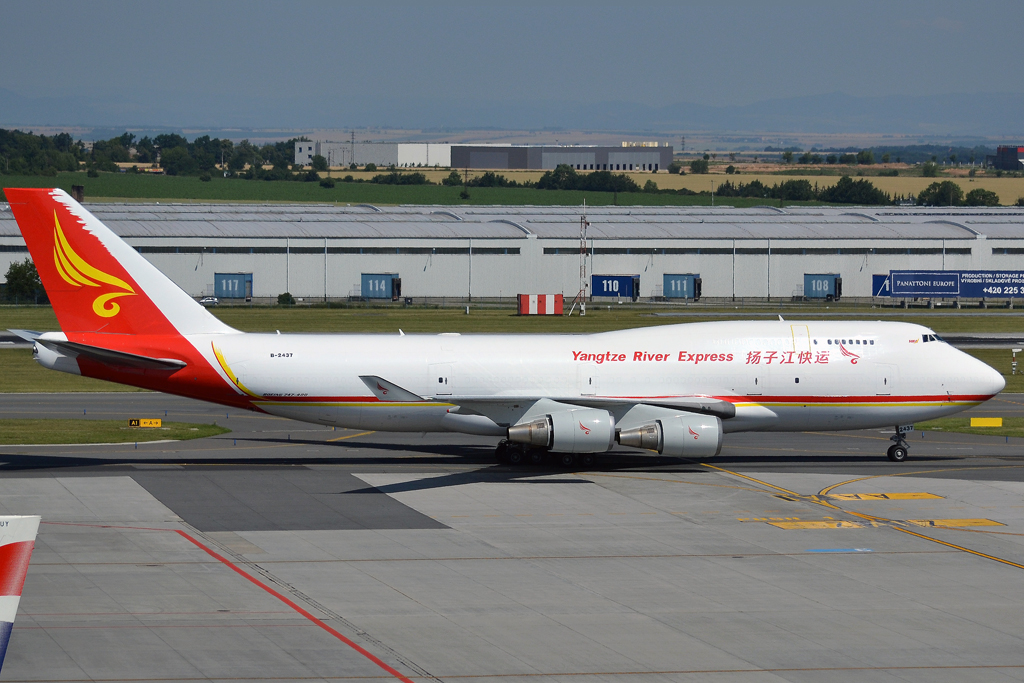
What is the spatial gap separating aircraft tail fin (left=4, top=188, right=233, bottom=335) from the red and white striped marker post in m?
74.1

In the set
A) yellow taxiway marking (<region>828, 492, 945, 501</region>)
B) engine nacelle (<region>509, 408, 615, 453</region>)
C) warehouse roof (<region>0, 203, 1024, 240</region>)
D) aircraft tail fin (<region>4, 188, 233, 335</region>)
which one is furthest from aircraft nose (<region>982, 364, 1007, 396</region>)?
warehouse roof (<region>0, 203, 1024, 240</region>)

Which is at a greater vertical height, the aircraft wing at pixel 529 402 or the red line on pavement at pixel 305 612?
the aircraft wing at pixel 529 402

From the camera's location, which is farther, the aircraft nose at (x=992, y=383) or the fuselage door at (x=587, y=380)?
the aircraft nose at (x=992, y=383)

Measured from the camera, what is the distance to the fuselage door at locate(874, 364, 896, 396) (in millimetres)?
43906

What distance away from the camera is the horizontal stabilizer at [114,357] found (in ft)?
132

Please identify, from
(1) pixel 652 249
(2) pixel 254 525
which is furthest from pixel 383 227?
(2) pixel 254 525

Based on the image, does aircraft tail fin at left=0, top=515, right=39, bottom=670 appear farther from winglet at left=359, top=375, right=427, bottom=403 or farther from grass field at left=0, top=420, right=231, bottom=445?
grass field at left=0, top=420, right=231, bottom=445

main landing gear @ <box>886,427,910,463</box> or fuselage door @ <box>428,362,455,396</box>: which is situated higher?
fuselage door @ <box>428,362,455,396</box>

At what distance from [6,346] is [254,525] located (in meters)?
60.6

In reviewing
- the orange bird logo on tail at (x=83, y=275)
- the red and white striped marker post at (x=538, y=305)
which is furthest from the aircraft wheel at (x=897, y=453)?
the red and white striped marker post at (x=538, y=305)

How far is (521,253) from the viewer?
444ft

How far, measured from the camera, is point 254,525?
1316 inches

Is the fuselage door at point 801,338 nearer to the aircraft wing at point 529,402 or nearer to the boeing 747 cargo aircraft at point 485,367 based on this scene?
the boeing 747 cargo aircraft at point 485,367

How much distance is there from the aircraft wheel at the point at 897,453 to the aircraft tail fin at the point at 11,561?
37.3m
